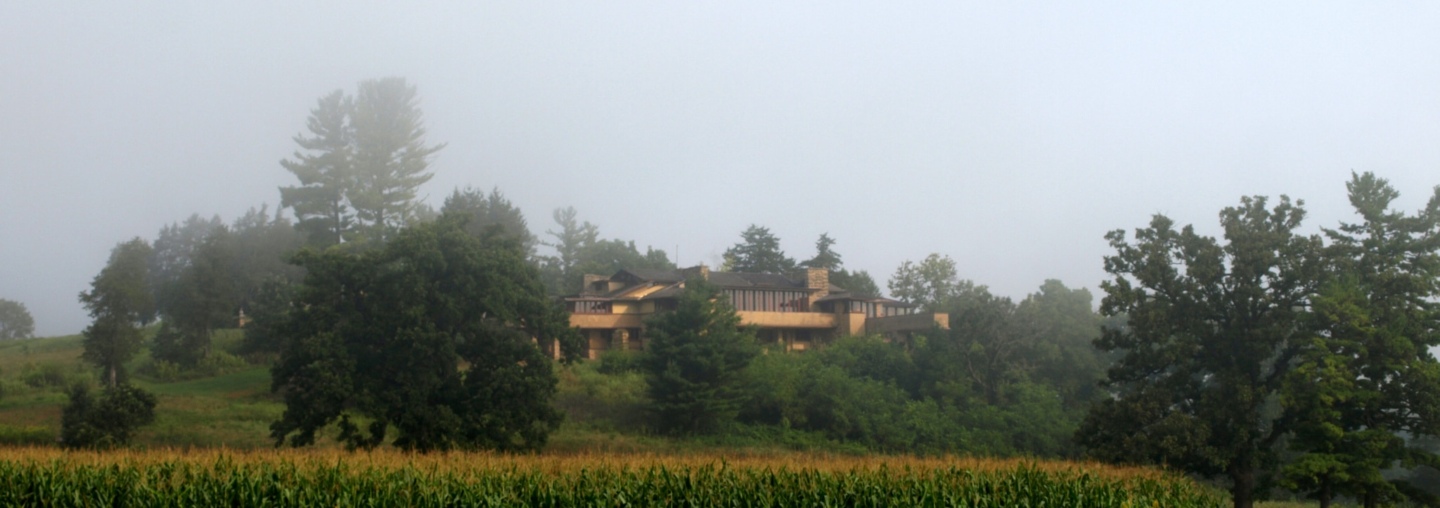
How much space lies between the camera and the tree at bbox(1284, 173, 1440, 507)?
93.4 feet

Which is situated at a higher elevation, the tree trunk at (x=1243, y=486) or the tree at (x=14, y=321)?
the tree at (x=14, y=321)

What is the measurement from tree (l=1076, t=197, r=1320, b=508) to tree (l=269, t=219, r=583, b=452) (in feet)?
62.5

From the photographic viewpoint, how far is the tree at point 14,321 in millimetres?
106125

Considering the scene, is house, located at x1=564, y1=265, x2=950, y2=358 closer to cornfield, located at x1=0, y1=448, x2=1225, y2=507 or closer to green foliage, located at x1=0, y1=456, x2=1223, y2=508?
cornfield, located at x1=0, y1=448, x2=1225, y2=507

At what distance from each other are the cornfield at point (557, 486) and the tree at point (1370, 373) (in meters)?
10.6

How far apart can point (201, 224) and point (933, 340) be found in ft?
235

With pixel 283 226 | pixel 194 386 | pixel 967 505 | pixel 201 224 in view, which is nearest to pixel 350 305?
pixel 194 386

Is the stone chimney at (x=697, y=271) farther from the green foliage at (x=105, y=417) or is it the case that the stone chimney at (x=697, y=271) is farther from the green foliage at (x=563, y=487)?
the green foliage at (x=563, y=487)

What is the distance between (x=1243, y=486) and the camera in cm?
3136

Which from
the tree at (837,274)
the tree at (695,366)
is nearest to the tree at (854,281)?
the tree at (837,274)

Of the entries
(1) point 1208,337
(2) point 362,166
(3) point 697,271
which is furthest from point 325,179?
(1) point 1208,337

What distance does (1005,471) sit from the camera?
20359 millimetres

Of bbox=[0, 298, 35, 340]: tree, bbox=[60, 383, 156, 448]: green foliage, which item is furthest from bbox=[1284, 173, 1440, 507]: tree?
bbox=[0, 298, 35, 340]: tree

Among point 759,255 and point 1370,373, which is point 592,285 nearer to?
point 759,255
